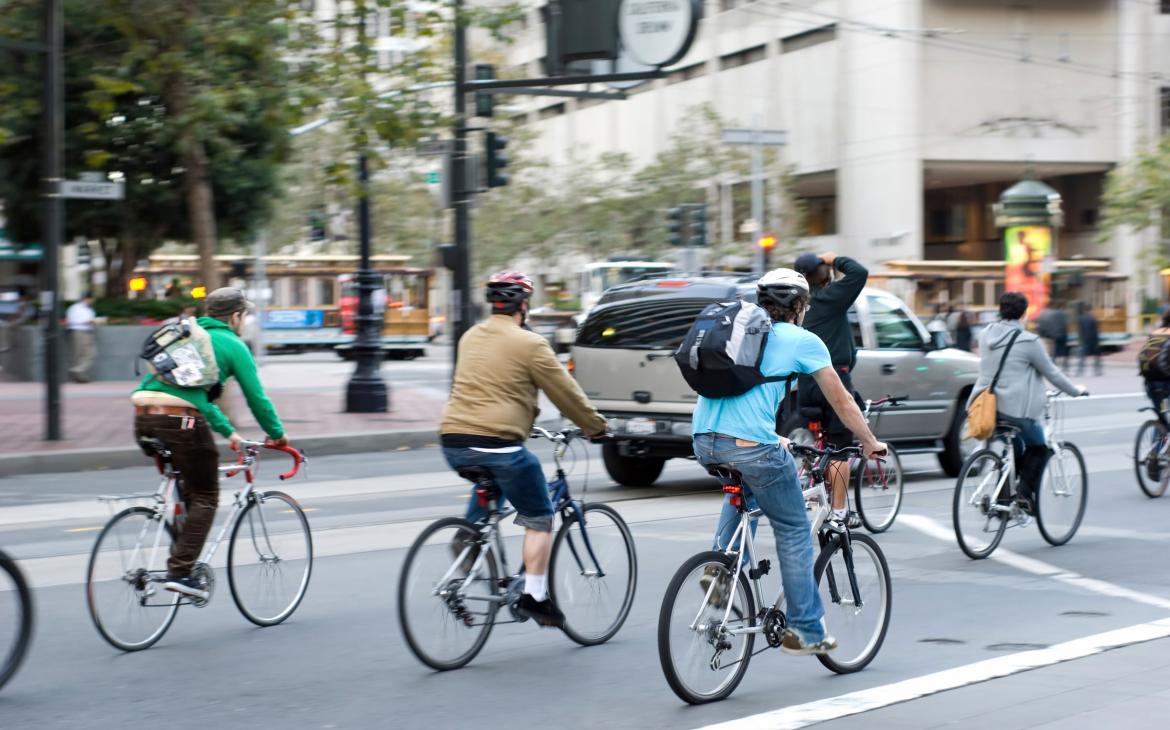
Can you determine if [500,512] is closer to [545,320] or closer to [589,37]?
[589,37]

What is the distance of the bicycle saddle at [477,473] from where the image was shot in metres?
6.41

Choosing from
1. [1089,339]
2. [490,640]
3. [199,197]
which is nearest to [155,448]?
[490,640]

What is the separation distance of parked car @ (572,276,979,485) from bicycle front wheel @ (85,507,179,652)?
560cm

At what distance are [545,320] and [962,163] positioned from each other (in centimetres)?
1960

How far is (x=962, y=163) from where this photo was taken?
56.9 meters

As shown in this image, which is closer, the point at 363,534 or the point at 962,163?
the point at 363,534

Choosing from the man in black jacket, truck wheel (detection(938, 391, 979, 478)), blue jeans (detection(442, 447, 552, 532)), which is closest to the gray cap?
blue jeans (detection(442, 447, 552, 532))

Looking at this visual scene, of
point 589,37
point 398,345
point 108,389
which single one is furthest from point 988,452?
point 398,345

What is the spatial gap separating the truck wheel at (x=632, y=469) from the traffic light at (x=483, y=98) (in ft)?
23.7

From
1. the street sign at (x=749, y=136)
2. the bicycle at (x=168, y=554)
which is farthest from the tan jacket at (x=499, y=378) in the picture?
the street sign at (x=749, y=136)

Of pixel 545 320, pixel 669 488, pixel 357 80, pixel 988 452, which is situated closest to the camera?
pixel 988 452

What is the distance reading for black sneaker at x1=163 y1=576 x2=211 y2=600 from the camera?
6.85 metres

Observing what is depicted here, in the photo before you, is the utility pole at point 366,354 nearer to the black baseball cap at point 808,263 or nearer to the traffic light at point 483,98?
the traffic light at point 483,98

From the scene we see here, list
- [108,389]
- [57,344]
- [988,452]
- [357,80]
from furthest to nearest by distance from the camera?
[108,389]
[357,80]
[57,344]
[988,452]
